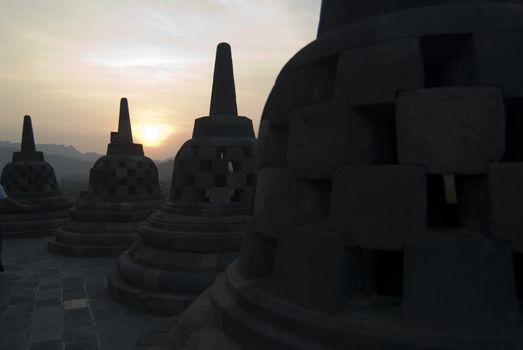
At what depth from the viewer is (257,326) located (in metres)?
2.54

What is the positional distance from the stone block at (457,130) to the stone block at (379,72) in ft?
0.45

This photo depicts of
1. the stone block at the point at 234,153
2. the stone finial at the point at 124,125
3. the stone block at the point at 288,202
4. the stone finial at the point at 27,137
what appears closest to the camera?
the stone block at the point at 288,202

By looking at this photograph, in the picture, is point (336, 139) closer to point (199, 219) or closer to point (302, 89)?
point (302, 89)

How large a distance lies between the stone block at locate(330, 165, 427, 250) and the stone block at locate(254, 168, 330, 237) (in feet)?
1.07

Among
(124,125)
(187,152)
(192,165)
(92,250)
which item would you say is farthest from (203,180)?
(124,125)

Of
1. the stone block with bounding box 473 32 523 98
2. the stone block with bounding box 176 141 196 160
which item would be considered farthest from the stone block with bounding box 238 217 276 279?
the stone block with bounding box 176 141 196 160

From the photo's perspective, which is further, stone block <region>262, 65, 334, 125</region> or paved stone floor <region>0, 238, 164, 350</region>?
paved stone floor <region>0, 238, 164, 350</region>

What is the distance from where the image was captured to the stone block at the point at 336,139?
2426 millimetres

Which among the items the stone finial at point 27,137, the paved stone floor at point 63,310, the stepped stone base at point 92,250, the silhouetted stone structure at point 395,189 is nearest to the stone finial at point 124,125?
the stepped stone base at point 92,250

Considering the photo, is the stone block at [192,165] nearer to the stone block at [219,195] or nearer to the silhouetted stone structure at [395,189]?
the stone block at [219,195]

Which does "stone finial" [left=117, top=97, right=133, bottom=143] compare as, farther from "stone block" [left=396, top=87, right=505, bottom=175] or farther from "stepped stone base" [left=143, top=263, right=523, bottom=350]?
"stone block" [left=396, top=87, right=505, bottom=175]

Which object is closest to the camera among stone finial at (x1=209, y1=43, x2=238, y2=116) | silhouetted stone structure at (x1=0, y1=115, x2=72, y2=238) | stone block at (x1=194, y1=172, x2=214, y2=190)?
stone block at (x1=194, y1=172, x2=214, y2=190)

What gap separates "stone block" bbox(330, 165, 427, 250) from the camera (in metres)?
2.17

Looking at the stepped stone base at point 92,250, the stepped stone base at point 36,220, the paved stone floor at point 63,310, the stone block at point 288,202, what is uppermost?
the stone block at point 288,202
